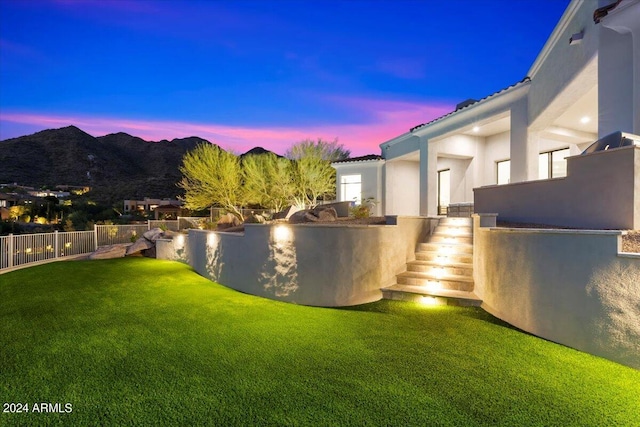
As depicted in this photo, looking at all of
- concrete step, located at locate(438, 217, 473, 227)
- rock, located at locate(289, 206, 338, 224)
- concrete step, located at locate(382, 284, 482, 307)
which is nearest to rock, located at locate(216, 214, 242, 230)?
rock, located at locate(289, 206, 338, 224)

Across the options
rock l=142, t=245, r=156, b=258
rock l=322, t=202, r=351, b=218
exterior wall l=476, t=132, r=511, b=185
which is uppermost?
exterior wall l=476, t=132, r=511, b=185

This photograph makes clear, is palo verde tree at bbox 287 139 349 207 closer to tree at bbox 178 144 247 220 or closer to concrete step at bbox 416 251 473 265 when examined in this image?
tree at bbox 178 144 247 220

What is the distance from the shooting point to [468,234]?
827 centimetres

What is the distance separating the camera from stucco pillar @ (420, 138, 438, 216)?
13.1m

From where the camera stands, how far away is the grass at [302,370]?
296 centimetres

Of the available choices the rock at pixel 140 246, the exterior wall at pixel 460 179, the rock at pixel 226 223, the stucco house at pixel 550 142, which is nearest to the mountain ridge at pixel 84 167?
the rock at pixel 140 246

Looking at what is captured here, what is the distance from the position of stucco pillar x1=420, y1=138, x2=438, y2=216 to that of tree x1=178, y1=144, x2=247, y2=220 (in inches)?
433

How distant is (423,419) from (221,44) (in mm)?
21427

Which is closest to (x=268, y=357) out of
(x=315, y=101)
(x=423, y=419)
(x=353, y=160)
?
(x=423, y=419)

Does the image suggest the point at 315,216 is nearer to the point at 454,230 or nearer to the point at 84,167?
the point at 454,230

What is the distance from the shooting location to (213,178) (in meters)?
18.0

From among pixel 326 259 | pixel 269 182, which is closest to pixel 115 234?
pixel 269 182

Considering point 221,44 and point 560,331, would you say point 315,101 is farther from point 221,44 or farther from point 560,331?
point 560,331

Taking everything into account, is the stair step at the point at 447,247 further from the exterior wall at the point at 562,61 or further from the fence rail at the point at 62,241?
the fence rail at the point at 62,241
